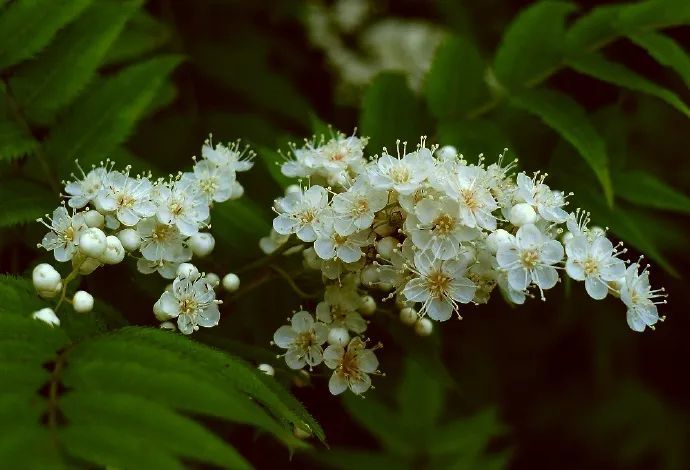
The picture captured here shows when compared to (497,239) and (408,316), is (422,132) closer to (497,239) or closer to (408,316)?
(408,316)

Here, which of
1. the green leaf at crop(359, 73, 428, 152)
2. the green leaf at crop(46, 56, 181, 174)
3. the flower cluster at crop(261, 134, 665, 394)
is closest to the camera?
the flower cluster at crop(261, 134, 665, 394)

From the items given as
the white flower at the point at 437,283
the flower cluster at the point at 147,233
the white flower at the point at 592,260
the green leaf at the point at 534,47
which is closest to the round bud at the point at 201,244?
the flower cluster at the point at 147,233

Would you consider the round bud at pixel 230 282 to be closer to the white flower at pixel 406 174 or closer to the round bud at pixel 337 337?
the round bud at pixel 337 337

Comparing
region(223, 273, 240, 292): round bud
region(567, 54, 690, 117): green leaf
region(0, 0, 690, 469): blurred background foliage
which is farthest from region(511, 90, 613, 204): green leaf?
region(223, 273, 240, 292): round bud

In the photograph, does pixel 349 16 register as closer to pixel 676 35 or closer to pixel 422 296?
pixel 676 35

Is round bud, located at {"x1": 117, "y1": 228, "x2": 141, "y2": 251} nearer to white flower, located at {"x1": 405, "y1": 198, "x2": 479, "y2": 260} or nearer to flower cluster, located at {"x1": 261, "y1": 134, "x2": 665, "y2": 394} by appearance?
flower cluster, located at {"x1": 261, "y1": 134, "x2": 665, "y2": 394}

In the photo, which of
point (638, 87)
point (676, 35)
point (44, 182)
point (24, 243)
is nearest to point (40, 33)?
point (44, 182)
